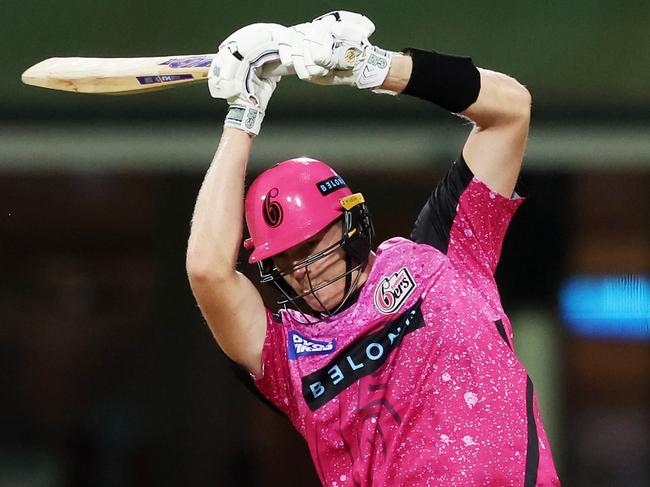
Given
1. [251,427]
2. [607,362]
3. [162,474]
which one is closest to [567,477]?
[607,362]

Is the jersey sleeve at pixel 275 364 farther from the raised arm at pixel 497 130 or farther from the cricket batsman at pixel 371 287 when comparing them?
the raised arm at pixel 497 130

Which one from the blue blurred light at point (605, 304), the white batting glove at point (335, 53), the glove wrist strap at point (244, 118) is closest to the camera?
the white batting glove at point (335, 53)

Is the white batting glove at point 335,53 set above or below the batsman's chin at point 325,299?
above

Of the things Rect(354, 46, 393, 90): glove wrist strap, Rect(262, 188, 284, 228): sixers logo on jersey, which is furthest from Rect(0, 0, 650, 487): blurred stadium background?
Rect(354, 46, 393, 90): glove wrist strap

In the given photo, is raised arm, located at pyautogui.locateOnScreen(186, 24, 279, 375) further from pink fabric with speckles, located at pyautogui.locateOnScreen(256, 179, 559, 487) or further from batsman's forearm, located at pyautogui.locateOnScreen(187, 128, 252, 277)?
pink fabric with speckles, located at pyautogui.locateOnScreen(256, 179, 559, 487)

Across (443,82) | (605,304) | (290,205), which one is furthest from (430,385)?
(605,304)

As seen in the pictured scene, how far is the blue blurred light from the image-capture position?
3758 mm

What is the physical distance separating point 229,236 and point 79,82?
549mm

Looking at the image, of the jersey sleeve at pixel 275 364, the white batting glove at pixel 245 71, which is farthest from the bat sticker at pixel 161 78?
the jersey sleeve at pixel 275 364

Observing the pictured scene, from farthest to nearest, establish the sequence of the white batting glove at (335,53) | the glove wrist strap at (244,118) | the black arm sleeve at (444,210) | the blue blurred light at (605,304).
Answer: the blue blurred light at (605,304)
the black arm sleeve at (444,210)
the glove wrist strap at (244,118)
the white batting glove at (335,53)

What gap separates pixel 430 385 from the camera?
194cm

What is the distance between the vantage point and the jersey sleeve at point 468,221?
2080mm

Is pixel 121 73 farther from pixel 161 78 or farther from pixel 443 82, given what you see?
pixel 443 82

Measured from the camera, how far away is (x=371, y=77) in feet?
6.40
